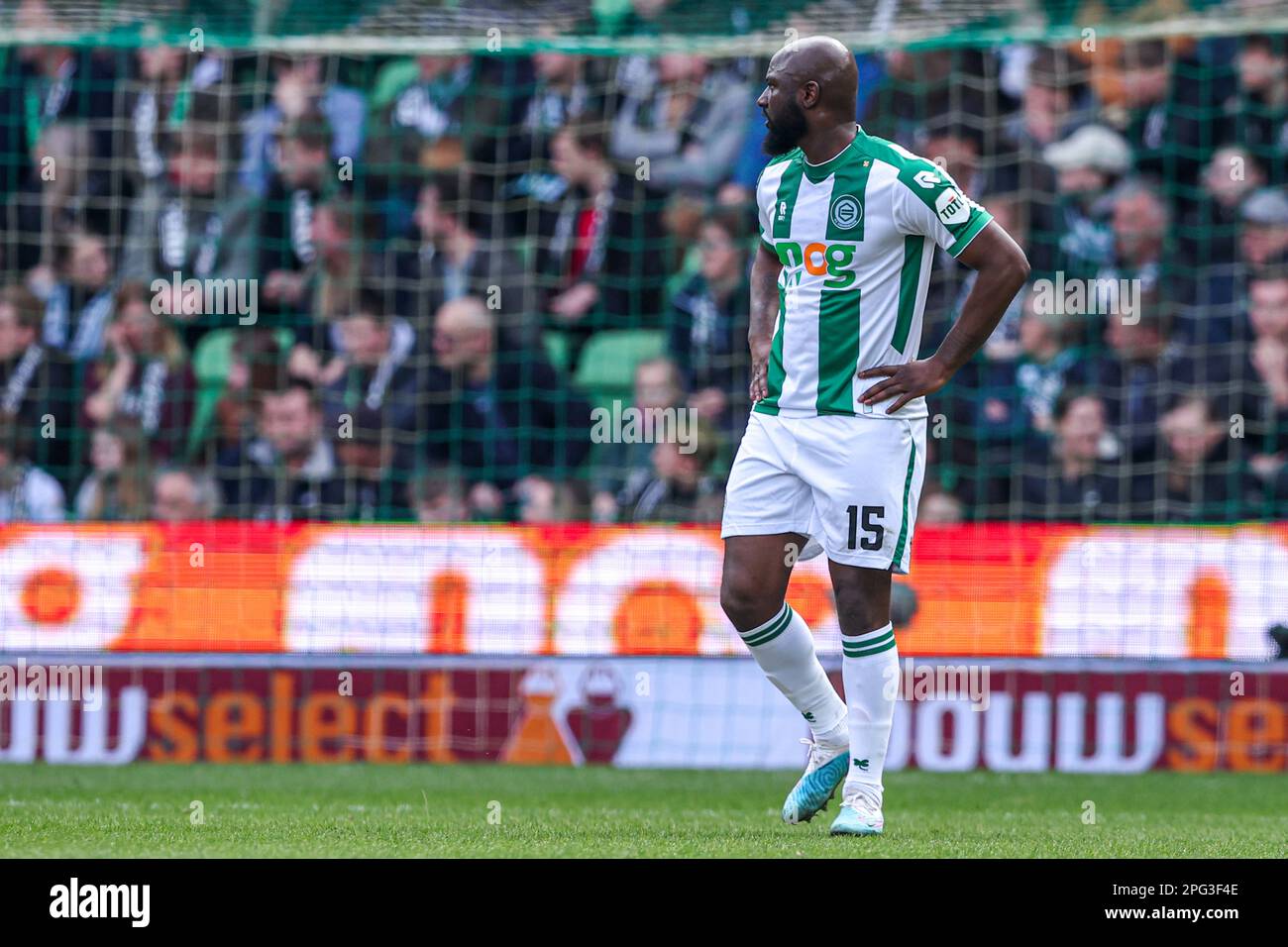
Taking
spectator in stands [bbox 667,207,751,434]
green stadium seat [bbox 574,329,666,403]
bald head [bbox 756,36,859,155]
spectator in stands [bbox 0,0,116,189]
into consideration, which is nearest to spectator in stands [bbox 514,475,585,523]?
green stadium seat [bbox 574,329,666,403]

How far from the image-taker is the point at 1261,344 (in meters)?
11.0

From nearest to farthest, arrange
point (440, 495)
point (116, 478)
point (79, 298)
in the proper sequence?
point (440, 495) → point (116, 478) → point (79, 298)

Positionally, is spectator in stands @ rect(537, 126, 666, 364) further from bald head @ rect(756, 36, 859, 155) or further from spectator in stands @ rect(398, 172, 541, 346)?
bald head @ rect(756, 36, 859, 155)

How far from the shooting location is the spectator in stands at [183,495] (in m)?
11.0

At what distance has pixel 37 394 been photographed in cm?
1155

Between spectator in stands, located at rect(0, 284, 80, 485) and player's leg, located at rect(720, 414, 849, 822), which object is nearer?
player's leg, located at rect(720, 414, 849, 822)

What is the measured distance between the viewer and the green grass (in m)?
5.27

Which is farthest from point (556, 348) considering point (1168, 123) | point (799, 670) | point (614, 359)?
point (799, 670)

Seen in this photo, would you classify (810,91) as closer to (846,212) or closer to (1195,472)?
(846,212)

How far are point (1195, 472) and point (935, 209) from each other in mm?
5560

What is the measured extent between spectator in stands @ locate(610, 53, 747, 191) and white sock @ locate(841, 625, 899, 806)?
21.1ft

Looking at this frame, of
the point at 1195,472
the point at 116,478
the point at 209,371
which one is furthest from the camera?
the point at 209,371

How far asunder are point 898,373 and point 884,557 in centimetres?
52
